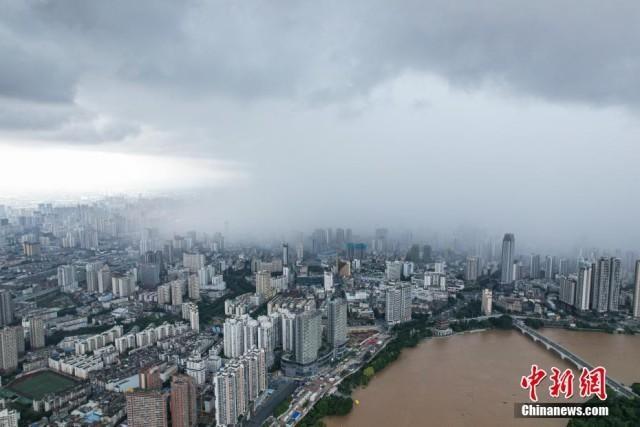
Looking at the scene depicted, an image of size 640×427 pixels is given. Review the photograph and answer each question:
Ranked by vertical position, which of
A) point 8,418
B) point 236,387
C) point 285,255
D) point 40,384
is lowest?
point 40,384

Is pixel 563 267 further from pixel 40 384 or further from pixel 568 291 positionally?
pixel 40 384

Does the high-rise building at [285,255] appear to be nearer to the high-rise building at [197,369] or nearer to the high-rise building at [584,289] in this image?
the high-rise building at [197,369]

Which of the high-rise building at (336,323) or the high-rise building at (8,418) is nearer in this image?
the high-rise building at (8,418)

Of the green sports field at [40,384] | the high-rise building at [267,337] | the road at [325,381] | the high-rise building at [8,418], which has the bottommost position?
the green sports field at [40,384]

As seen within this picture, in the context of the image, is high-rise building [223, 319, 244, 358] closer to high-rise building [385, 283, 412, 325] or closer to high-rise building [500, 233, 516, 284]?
high-rise building [385, 283, 412, 325]

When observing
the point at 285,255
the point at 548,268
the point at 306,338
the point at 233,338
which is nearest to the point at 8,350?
the point at 233,338

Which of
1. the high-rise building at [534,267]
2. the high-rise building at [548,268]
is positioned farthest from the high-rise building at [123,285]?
the high-rise building at [548,268]
